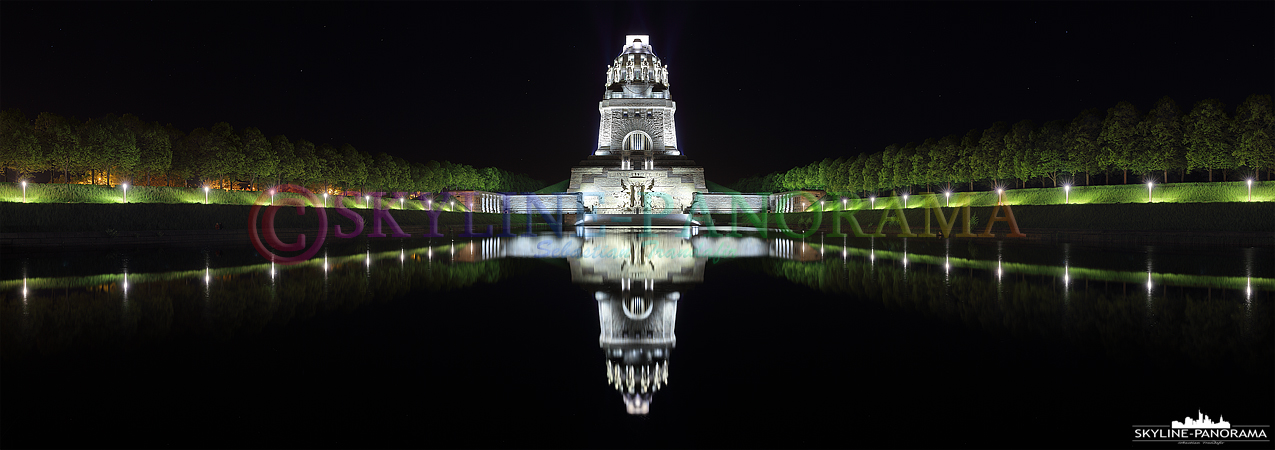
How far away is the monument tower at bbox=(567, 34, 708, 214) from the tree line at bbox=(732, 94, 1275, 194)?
24.8m

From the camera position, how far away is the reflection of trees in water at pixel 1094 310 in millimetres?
7312

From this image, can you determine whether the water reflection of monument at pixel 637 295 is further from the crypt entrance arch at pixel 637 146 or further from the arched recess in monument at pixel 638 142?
the arched recess in monument at pixel 638 142

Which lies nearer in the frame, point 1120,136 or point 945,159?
point 1120,136

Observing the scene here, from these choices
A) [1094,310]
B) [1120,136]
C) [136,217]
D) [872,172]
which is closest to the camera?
Result: [1094,310]

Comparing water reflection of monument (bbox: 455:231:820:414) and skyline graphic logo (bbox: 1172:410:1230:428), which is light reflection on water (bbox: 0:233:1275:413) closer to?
water reflection of monument (bbox: 455:231:820:414)

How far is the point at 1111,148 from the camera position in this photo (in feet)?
128

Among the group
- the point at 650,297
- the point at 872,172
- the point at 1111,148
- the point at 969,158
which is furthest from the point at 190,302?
the point at 872,172

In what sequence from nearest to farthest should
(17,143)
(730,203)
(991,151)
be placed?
(17,143) < (991,151) < (730,203)

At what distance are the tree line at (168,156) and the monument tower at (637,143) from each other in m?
21.8

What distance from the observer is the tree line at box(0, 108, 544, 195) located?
119 ft

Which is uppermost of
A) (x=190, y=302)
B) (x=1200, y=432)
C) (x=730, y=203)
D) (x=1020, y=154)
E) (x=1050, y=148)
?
(x=1050, y=148)

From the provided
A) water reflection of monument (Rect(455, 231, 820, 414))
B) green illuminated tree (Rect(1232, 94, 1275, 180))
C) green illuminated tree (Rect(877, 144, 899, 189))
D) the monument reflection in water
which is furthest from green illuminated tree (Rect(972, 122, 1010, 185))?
the monument reflection in water

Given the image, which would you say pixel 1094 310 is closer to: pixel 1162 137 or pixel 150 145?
pixel 1162 137

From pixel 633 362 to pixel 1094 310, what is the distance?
7.15m
